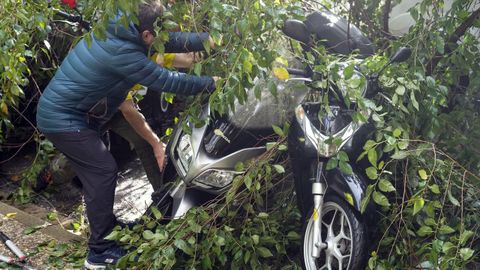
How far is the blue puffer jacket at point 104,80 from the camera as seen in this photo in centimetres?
297

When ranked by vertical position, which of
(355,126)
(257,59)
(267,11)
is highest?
(267,11)

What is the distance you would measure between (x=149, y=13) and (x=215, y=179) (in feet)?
2.96

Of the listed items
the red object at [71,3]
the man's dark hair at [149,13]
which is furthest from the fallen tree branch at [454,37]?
the red object at [71,3]

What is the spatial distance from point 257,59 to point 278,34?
0.93 ft

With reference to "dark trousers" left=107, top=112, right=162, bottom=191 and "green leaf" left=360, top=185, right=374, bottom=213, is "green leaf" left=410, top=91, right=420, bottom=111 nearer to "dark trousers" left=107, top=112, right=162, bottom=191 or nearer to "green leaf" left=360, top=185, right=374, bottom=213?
"green leaf" left=360, top=185, right=374, bottom=213

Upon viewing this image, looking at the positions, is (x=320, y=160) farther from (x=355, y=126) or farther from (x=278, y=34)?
(x=278, y=34)

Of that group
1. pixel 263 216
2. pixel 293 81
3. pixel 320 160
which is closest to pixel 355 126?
pixel 320 160

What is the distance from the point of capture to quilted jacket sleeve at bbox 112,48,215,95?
2969 millimetres

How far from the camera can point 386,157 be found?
2.73m

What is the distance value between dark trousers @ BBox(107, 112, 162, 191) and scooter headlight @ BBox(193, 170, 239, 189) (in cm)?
92

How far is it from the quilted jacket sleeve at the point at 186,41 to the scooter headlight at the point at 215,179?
0.65m

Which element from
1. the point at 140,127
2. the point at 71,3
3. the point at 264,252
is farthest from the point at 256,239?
the point at 71,3

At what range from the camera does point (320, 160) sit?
2.66 metres

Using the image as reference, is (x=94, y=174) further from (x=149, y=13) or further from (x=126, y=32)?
(x=149, y=13)
